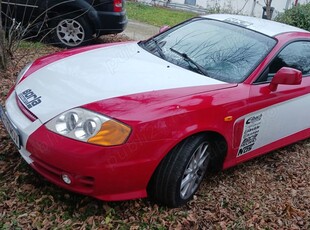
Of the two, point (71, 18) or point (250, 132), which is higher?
point (71, 18)

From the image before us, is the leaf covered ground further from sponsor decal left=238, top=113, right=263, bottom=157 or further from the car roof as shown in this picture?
the car roof

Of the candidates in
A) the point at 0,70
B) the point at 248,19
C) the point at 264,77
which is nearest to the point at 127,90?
the point at 264,77

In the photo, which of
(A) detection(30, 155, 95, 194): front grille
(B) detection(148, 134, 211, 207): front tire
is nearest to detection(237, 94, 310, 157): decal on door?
(B) detection(148, 134, 211, 207): front tire

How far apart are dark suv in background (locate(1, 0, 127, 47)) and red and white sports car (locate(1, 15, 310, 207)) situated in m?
2.84

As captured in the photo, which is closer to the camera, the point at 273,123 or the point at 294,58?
the point at 273,123

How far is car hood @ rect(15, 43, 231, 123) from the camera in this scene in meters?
2.77

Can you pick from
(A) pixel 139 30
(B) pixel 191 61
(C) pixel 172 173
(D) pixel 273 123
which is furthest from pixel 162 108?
(A) pixel 139 30

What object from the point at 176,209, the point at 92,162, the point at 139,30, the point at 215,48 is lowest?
the point at 139,30

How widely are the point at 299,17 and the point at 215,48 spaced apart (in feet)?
24.2

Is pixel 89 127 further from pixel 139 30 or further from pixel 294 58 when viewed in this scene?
pixel 139 30

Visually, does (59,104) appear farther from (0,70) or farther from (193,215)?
(0,70)

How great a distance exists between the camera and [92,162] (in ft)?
8.12

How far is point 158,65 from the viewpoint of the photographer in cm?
335

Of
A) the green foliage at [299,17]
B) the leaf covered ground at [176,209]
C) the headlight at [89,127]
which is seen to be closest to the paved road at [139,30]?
the green foliage at [299,17]
